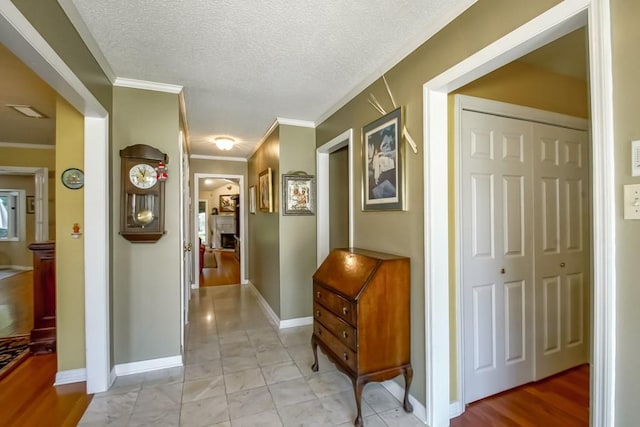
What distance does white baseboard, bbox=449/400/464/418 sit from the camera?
1.89 metres

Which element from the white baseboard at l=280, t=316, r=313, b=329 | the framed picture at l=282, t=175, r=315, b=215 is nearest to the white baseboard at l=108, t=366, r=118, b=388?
the white baseboard at l=280, t=316, r=313, b=329

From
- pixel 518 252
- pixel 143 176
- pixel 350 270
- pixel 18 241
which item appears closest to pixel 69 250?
pixel 143 176

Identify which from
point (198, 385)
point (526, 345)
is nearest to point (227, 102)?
point (198, 385)

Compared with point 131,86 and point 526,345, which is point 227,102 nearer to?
point 131,86

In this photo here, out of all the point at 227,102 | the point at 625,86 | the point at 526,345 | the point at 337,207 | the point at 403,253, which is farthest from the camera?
the point at 337,207

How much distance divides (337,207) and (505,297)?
1958 mm

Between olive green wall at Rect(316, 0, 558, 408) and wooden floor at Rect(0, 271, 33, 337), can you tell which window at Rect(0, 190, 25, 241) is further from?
olive green wall at Rect(316, 0, 558, 408)

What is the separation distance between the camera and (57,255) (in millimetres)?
2260

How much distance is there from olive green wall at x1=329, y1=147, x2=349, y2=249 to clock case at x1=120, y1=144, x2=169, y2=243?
1841mm

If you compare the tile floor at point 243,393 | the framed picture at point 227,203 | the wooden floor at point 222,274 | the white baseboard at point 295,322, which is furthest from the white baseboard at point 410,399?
the framed picture at point 227,203

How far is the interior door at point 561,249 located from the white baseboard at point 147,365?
294cm

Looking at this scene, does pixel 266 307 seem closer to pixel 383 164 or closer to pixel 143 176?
pixel 143 176

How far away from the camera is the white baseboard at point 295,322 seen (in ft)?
11.3

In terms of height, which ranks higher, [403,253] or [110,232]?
[110,232]
